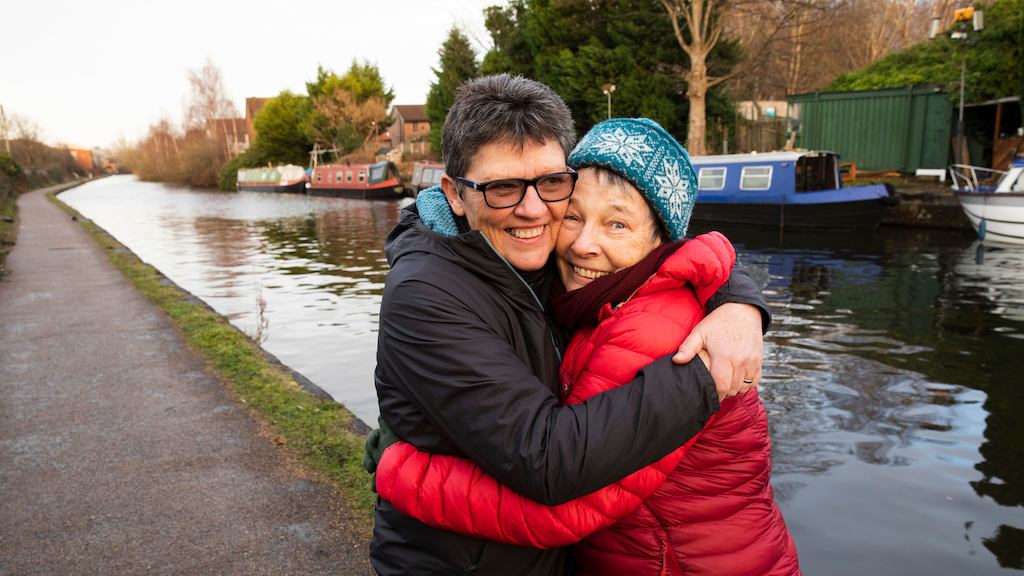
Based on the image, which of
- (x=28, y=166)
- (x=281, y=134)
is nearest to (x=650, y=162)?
(x=281, y=134)

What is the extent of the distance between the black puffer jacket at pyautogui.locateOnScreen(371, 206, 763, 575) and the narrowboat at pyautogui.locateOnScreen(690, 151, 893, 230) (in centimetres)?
1731

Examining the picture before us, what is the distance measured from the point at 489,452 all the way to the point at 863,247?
54.9 feet

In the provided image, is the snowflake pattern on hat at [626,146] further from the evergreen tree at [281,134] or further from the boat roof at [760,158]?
the evergreen tree at [281,134]

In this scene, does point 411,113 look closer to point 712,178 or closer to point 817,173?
point 712,178

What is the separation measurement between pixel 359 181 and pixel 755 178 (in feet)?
85.2

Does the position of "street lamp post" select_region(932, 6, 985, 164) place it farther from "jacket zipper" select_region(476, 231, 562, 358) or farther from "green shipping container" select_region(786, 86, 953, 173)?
"jacket zipper" select_region(476, 231, 562, 358)

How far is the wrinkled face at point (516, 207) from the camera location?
1.83 m

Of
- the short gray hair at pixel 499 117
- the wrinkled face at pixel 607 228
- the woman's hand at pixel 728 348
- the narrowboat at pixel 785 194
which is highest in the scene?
the short gray hair at pixel 499 117

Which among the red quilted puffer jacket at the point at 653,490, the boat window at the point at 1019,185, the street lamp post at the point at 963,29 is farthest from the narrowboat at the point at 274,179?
the red quilted puffer jacket at the point at 653,490

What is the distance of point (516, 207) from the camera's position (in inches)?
72.9

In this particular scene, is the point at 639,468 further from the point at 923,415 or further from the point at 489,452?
the point at 923,415

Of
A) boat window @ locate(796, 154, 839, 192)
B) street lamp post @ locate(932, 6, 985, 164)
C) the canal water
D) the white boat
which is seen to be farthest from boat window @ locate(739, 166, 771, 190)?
street lamp post @ locate(932, 6, 985, 164)

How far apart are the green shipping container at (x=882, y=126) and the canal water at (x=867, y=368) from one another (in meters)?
6.08

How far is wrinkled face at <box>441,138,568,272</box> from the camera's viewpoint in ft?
6.01
